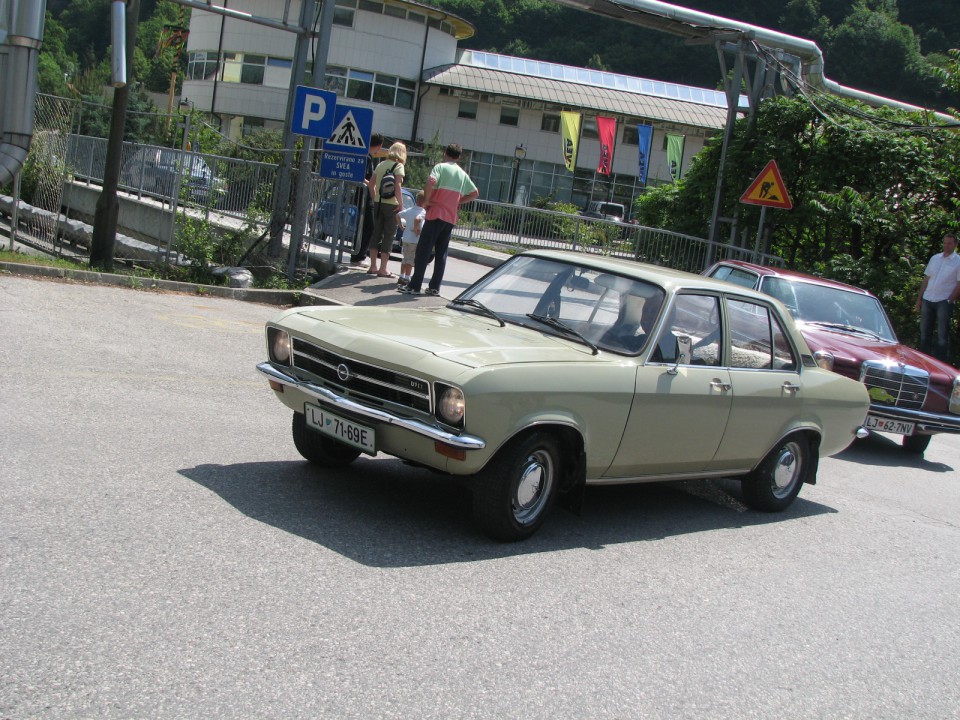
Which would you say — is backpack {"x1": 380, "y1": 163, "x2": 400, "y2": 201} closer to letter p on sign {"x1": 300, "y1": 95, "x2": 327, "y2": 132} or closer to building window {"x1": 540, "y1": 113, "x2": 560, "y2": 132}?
letter p on sign {"x1": 300, "y1": 95, "x2": 327, "y2": 132}

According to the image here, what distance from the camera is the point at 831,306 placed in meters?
11.5

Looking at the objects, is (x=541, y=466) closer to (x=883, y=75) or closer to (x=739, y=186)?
(x=739, y=186)

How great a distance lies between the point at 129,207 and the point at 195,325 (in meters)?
8.44

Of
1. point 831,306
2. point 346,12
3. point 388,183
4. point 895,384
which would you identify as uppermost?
point 346,12

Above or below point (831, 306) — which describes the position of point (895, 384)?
below

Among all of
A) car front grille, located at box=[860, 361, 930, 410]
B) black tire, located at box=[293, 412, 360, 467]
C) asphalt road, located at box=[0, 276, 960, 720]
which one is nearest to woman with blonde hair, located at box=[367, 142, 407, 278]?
asphalt road, located at box=[0, 276, 960, 720]

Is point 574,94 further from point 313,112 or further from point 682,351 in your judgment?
point 682,351

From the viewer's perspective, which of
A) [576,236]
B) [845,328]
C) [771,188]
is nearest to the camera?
[845,328]

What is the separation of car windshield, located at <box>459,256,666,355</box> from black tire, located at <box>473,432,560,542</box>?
869mm

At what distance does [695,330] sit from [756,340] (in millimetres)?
771

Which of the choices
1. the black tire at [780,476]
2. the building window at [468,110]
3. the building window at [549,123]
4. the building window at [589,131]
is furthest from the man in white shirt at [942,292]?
the building window at [589,131]

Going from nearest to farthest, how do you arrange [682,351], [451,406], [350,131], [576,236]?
1. [451,406]
2. [682,351]
3. [350,131]
4. [576,236]

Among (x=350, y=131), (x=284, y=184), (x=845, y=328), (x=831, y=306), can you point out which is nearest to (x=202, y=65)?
(x=284, y=184)

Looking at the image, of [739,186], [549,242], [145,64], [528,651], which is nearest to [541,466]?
[528,651]
